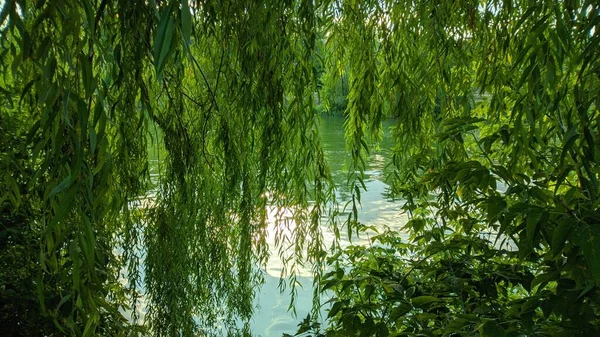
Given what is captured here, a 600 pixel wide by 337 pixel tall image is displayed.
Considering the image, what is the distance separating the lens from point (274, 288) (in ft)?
14.9

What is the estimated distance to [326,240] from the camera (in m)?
4.86

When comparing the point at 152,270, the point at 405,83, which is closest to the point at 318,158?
the point at 405,83

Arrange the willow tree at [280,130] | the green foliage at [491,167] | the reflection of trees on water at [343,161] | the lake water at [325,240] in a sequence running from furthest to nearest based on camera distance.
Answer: the reflection of trees on water at [343,161]
the lake water at [325,240]
the willow tree at [280,130]
the green foliage at [491,167]

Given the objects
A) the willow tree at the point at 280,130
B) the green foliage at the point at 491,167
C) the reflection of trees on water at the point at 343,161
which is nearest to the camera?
the green foliage at the point at 491,167

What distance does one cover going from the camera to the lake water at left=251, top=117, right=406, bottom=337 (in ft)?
13.2

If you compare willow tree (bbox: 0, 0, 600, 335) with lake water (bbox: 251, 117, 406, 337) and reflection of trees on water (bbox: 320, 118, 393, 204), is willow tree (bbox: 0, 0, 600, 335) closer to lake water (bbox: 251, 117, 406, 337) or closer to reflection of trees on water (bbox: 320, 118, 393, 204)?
lake water (bbox: 251, 117, 406, 337)

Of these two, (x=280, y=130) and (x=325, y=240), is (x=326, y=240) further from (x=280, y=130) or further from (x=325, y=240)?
(x=280, y=130)

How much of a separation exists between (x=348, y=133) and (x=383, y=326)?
944mm

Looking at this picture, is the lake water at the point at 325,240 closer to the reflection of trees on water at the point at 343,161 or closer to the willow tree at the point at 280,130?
the reflection of trees on water at the point at 343,161

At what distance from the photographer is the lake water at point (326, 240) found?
4.02 metres

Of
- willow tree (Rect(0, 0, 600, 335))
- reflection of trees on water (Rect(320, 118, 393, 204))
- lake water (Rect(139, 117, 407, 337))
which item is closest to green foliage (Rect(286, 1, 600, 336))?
willow tree (Rect(0, 0, 600, 335))

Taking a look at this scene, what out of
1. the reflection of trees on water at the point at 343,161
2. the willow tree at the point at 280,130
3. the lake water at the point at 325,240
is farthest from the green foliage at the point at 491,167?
the reflection of trees on water at the point at 343,161

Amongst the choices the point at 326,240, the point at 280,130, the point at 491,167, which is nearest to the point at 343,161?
the point at 326,240

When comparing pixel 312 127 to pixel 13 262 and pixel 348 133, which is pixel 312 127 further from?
pixel 13 262
